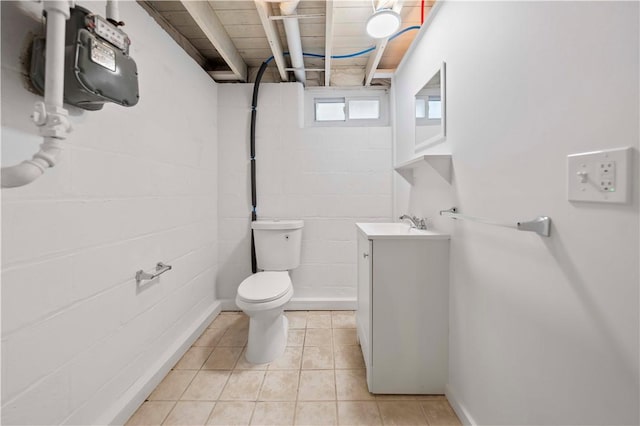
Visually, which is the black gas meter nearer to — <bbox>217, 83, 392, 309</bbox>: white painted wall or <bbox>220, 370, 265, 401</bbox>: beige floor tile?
<bbox>217, 83, 392, 309</bbox>: white painted wall

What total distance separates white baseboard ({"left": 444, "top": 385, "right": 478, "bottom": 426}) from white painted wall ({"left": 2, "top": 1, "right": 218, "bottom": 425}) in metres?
1.59

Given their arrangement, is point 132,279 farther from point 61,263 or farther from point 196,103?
point 196,103

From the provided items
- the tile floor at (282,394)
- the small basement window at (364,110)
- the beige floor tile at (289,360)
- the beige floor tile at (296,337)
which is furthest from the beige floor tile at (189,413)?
the small basement window at (364,110)

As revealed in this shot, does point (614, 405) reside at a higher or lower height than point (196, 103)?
lower

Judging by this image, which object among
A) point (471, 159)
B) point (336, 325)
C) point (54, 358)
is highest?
point (471, 159)

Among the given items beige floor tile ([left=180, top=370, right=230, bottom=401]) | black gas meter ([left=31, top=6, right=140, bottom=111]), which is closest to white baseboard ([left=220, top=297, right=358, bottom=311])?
beige floor tile ([left=180, top=370, right=230, bottom=401])

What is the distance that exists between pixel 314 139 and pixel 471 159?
5.04 ft

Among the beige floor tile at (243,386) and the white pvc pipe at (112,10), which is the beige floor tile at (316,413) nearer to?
the beige floor tile at (243,386)

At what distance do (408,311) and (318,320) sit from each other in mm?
1088

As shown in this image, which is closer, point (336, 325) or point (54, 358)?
point (54, 358)

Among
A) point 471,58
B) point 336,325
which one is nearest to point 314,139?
point 471,58

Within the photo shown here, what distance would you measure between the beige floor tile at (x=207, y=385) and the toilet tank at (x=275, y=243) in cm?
88

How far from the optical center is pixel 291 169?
8.07 ft

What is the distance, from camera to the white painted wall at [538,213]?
1.92ft
